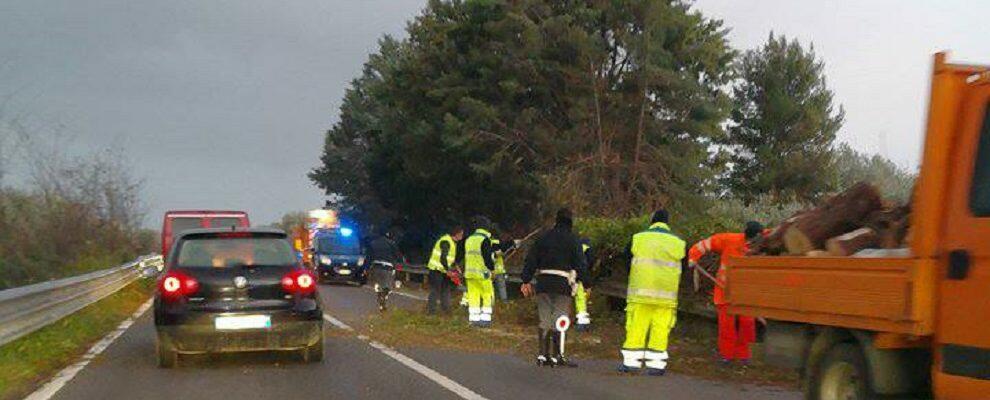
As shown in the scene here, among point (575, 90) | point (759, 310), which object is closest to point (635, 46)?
point (575, 90)

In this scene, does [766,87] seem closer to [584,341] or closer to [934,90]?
[584,341]

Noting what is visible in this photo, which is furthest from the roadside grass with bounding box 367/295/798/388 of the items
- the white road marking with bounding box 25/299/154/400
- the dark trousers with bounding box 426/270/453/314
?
the white road marking with bounding box 25/299/154/400

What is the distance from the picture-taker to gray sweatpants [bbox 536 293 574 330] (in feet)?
38.4

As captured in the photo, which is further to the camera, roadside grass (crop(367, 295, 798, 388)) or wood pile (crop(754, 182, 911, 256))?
roadside grass (crop(367, 295, 798, 388))

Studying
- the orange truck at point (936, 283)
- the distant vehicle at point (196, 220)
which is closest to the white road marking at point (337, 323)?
the distant vehicle at point (196, 220)

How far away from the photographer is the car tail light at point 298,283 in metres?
11.5

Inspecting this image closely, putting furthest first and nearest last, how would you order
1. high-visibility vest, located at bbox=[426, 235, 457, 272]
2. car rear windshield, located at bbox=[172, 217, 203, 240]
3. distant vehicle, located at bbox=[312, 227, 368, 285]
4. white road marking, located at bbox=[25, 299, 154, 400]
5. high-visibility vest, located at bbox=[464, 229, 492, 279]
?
distant vehicle, located at bbox=[312, 227, 368, 285]
car rear windshield, located at bbox=[172, 217, 203, 240]
high-visibility vest, located at bbox=[426, 235, 457, 272]
high-visibility vest, located at bbox=[464, 229, 492, 279]
white road marking, located at bbox=[25, 299, 154, 400]

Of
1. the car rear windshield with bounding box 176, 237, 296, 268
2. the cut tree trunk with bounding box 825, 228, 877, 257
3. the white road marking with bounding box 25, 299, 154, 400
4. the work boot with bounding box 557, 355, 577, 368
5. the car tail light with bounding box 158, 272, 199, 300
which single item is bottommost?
the white road marking with bounding box 25, 299, 154, 400

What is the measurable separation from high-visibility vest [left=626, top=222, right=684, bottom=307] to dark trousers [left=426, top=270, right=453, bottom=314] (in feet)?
25.5

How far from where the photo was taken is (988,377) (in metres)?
5.51

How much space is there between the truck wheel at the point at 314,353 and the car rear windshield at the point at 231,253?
0.98 meters

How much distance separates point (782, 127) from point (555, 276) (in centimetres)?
5081

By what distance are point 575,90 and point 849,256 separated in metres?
31.8

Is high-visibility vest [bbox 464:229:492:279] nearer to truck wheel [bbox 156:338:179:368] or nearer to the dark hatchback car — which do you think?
the dark hatchback car
